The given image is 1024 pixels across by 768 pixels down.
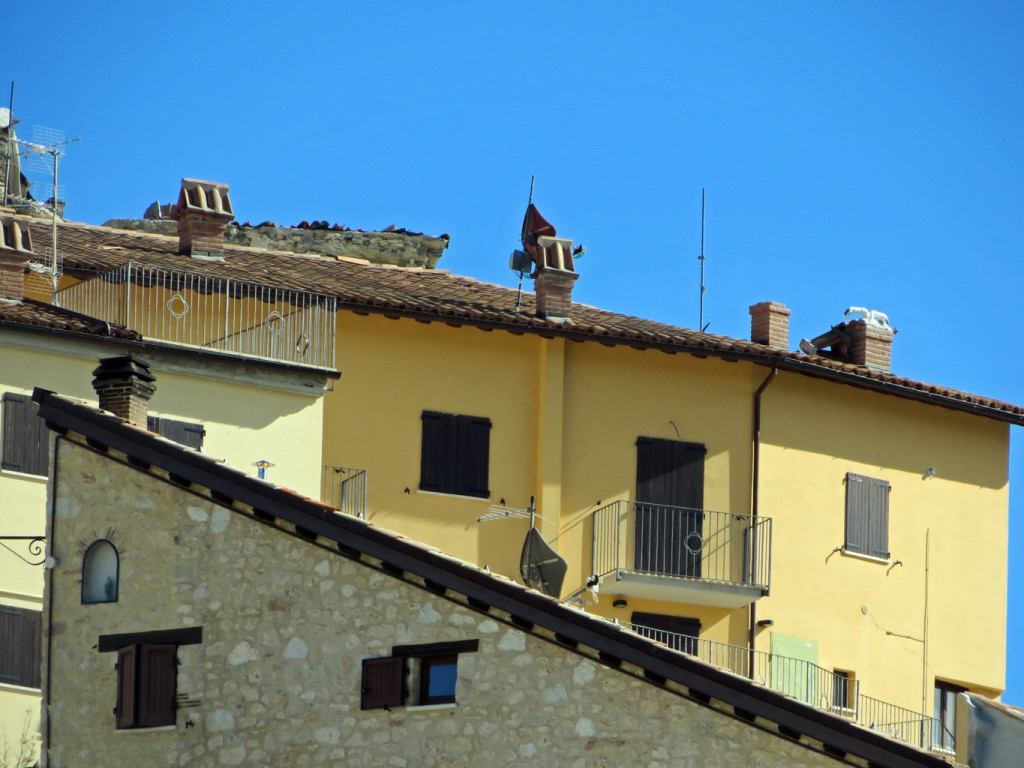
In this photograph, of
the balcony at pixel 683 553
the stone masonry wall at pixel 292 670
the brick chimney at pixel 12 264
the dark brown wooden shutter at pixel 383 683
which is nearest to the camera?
the stone masonry wall at pixel 292 670

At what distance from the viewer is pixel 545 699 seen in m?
19.2

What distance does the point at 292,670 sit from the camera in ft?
65.9

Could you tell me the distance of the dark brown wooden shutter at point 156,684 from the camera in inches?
799

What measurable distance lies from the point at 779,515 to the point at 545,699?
1301cm

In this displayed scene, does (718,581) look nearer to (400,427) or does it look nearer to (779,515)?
(779,515)

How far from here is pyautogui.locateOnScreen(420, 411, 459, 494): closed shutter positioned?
2961 cm

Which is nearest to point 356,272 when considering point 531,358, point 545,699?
point 531,358

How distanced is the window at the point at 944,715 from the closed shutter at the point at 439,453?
826 centimetres

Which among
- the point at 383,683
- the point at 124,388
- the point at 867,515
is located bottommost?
the point at 383,683

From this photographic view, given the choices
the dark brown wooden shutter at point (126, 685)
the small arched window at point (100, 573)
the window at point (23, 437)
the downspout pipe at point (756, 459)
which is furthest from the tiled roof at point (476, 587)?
the downspout pipe at point (756, 459)

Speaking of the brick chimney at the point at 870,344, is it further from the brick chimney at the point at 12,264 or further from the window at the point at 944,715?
the brick chimney at the point at 12,264

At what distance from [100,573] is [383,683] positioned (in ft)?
10.8

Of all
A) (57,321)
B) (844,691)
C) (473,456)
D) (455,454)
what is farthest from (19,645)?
(844,691)

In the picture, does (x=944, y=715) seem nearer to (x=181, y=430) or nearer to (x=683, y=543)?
(x=683, y=543)
